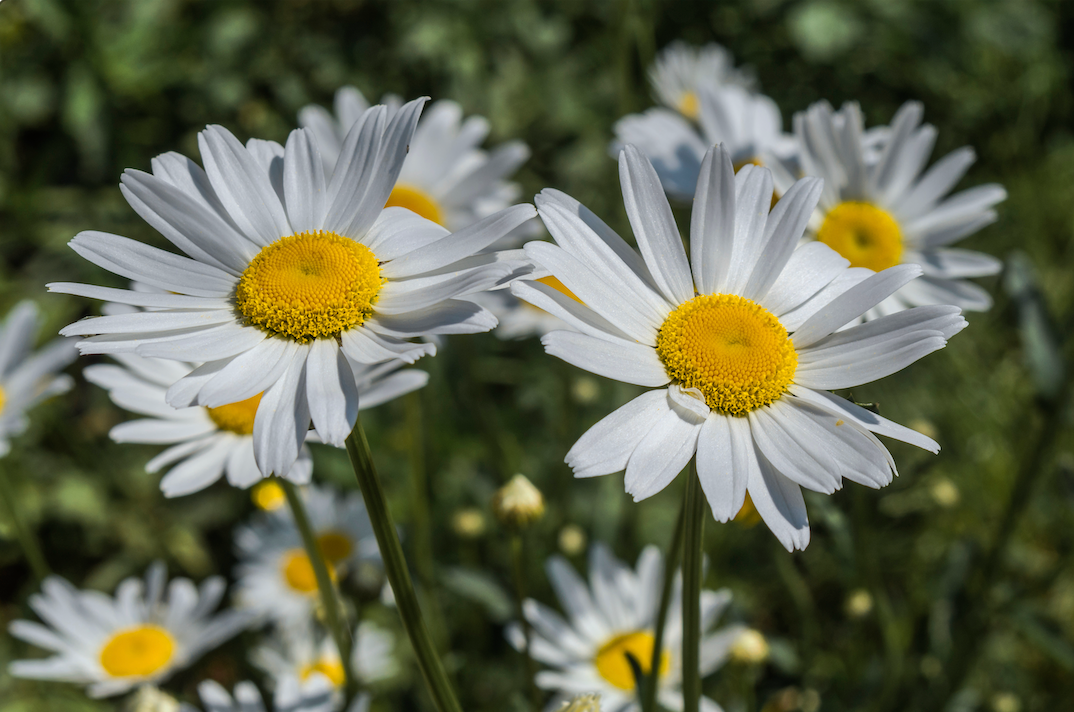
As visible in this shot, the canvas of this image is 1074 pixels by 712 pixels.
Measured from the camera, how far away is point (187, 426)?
5.14 ft

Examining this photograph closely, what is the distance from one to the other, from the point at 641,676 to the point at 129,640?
1270 millimetres

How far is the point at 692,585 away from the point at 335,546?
4.71 ft

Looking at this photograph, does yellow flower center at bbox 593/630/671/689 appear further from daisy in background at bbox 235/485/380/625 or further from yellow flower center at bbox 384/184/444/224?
yellow flower center at bbox 384/184/444/224

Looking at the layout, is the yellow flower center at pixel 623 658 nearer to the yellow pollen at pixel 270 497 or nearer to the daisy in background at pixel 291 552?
the daisy in background at pixel 291 552

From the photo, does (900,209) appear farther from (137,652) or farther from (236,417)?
(137,652)

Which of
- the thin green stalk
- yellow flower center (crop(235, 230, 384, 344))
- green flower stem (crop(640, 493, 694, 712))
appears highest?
yellow flower center (crop(235, 230, 384, 344))

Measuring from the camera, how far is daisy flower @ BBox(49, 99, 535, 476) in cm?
95

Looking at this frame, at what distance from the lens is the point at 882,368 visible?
1.01 meters

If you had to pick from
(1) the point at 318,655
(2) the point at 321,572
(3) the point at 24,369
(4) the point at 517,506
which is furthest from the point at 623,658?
(3) the point at 24,369

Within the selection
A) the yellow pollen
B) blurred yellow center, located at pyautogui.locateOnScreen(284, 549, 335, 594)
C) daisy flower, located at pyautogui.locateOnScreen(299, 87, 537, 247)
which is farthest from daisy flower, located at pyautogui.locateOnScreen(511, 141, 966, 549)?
blurred yellow center, located at pyautogui.locateOnScreen(284, 549, 335, 594)

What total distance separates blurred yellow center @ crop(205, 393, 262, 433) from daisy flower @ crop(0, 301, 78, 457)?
1.33 feet

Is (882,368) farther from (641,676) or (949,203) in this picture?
(949,203)

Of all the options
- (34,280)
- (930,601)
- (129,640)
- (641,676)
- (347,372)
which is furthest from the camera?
(34,280)

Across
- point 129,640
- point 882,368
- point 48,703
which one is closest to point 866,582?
point 882,368
